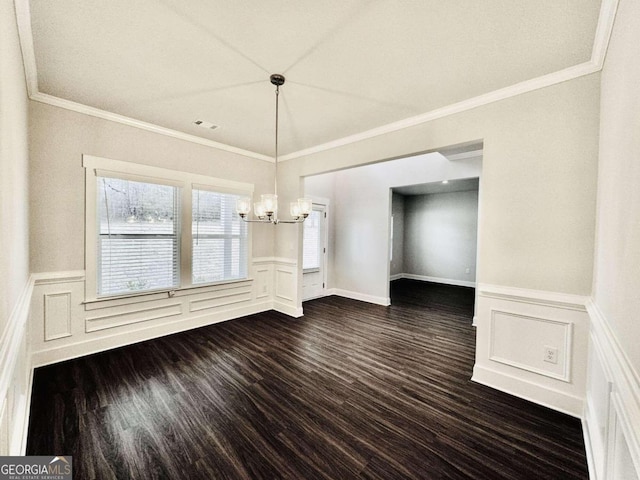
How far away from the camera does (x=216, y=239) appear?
409 cm

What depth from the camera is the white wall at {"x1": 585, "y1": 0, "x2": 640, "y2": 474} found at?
1.03 metres

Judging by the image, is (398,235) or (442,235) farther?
(398,235)

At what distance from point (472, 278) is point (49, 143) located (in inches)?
337

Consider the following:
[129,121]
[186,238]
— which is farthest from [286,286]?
[129,121]

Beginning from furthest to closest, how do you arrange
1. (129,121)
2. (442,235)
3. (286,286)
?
(442,235) → (286,286) → (129,121)

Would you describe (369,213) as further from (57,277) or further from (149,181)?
(57,277)

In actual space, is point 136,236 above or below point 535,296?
above

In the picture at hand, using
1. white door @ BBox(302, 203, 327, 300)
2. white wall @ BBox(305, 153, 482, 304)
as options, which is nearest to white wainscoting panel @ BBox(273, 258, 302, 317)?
white door @ BBox(302, 203, 327, 300)

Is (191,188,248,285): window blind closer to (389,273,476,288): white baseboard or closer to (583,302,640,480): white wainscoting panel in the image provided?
(583,302,640,480): white wainscoting panel

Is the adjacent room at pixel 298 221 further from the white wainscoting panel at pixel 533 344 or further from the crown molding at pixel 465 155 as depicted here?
the crown molding at pixel 465 155

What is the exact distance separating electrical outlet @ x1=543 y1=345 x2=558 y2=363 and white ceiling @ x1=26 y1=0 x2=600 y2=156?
88.4 inches

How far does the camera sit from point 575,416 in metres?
2.11

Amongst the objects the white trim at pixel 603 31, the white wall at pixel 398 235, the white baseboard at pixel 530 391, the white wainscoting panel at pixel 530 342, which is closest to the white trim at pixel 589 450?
the white baseboard at pixel 530 391

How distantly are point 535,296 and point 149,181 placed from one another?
4271 millimetres
